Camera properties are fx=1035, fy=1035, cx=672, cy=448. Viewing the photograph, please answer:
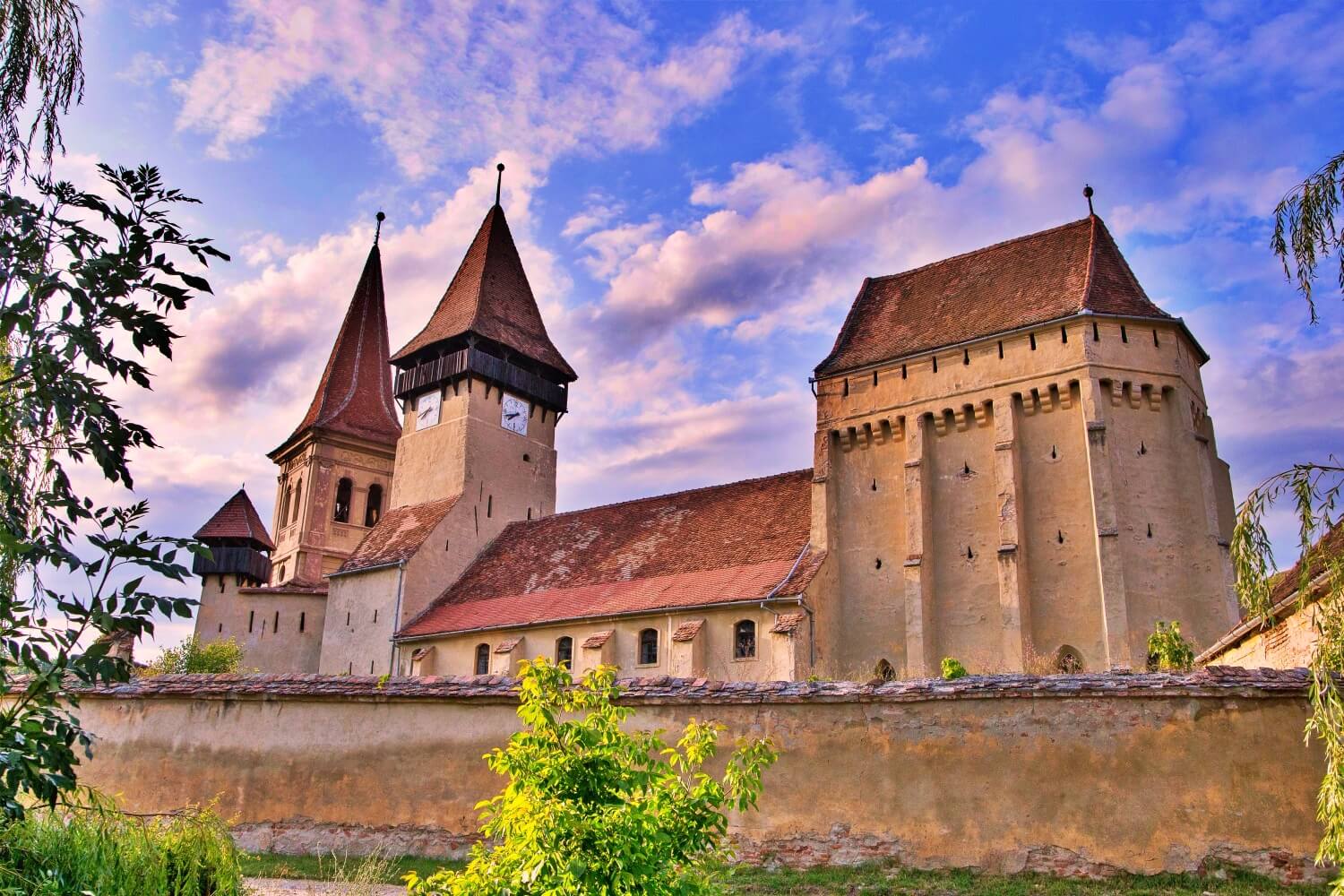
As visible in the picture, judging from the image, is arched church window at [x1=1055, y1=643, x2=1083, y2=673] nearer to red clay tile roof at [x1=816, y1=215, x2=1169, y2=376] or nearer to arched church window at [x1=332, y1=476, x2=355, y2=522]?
red clay tile roof at [x1=816, y1=215, x2=1169, y2=376]

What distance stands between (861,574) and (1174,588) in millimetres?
7487

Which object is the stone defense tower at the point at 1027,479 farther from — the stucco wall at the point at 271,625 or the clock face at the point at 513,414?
the stucco wall at the point at 271,625

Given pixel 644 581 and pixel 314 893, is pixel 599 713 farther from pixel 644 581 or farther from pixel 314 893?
pixel 644 581

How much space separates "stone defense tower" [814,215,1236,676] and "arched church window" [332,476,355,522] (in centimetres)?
2470

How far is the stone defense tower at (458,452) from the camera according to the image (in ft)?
112

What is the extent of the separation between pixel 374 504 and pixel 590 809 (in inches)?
1650

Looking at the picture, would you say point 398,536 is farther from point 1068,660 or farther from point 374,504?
point 1068,660

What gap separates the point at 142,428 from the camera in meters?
6.11

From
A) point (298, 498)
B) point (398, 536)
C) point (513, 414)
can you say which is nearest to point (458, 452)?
point (513, 414)

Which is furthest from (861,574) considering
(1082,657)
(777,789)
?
(777,789)

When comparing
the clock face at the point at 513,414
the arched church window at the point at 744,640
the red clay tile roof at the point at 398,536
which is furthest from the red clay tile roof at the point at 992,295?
the red clay tile roof at the point at 398,536

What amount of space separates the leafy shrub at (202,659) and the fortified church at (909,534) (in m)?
1.41

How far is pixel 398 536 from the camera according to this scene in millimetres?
36250

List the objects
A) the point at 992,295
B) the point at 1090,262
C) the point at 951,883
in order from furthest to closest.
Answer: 1. the point at 992,295
2. the point at 1090,262
3. the point at 951,883
